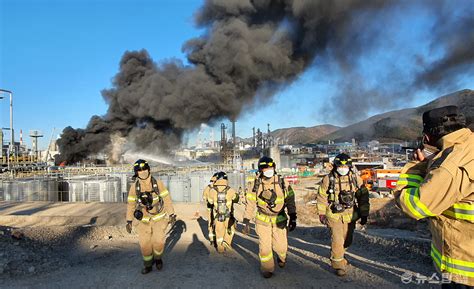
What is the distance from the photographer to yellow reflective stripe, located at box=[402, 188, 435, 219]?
6.20 feet

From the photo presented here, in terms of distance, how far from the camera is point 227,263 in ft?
16.6

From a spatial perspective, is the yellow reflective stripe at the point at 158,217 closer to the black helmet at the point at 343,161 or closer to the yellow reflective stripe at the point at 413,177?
the black helmet at the point at 343,161

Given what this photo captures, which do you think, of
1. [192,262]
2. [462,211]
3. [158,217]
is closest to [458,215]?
[462,211]

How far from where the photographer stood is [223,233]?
235 inches

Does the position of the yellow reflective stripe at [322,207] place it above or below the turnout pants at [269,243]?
above

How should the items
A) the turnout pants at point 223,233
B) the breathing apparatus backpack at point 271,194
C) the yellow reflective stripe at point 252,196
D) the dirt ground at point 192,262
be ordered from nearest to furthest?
the dirt ground at point 192,262
the breathing apparatus backpack at point 271,194
the yellow reflective stripe at point 252,196
the turnout pants at point 223,233

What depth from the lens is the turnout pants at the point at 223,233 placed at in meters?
5.89

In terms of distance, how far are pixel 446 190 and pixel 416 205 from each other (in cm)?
17

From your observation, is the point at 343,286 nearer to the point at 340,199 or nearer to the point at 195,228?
the point at 340,199

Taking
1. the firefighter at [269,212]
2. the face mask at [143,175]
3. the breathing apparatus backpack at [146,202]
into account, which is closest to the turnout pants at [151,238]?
the breathing apparatus backpack at [146,202]

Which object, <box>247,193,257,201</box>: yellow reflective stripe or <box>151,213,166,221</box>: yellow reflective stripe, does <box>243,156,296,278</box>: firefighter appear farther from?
<box>151,213,166,221</box>: yellow reflective stripe

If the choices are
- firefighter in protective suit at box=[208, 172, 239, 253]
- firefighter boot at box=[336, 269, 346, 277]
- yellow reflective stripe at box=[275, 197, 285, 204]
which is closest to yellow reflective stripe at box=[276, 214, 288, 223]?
yellow reflective stripe at box=[275, 197, 285, 204]

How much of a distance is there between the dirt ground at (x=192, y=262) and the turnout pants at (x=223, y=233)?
19 cm

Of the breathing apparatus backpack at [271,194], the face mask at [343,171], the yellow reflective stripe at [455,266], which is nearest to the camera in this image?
the yellow reflective stripe at [455,266]
